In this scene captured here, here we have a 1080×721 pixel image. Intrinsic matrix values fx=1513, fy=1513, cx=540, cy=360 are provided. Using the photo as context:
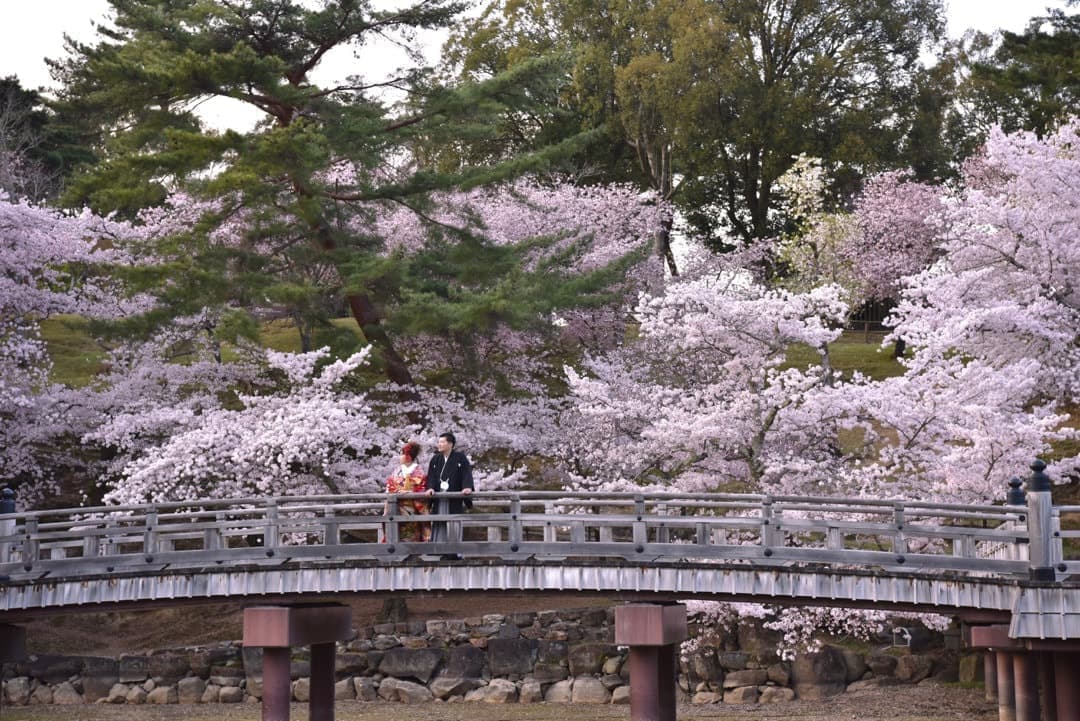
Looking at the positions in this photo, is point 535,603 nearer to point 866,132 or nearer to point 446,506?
point 446,506

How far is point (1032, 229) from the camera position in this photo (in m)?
31.8

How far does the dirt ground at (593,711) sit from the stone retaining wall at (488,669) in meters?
0.48

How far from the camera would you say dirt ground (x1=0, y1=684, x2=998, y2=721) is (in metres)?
26.7

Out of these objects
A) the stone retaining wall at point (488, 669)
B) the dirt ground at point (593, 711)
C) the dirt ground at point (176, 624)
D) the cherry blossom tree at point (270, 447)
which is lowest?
the dirt ground at point (593, 711)

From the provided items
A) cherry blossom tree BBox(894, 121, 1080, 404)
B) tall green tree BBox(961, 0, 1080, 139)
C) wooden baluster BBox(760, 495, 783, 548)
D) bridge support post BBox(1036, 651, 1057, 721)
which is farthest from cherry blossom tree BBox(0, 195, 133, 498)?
tall green tree BBox(961, 0, 1080, 139)

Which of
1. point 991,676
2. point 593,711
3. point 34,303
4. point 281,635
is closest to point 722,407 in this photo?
point 593,711

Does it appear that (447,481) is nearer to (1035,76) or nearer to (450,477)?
(450,477)

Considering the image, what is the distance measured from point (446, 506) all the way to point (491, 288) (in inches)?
451

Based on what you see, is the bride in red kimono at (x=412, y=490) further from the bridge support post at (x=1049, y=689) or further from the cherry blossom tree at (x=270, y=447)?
the bridge support post at (x=1049, y=689)

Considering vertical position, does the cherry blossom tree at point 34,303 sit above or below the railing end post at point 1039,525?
above

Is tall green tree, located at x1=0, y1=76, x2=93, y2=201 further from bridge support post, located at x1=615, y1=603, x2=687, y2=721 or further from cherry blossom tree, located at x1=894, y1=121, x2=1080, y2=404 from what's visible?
bridge support post, located at x1=615, y1=603, x2=687, y2=721

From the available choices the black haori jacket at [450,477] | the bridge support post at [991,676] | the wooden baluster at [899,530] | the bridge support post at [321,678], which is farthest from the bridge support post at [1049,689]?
the bridge support post at [321,678]

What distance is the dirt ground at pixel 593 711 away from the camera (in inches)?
1051

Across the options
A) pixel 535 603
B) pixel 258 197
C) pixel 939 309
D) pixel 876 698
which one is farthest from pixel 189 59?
pixel 876 698
